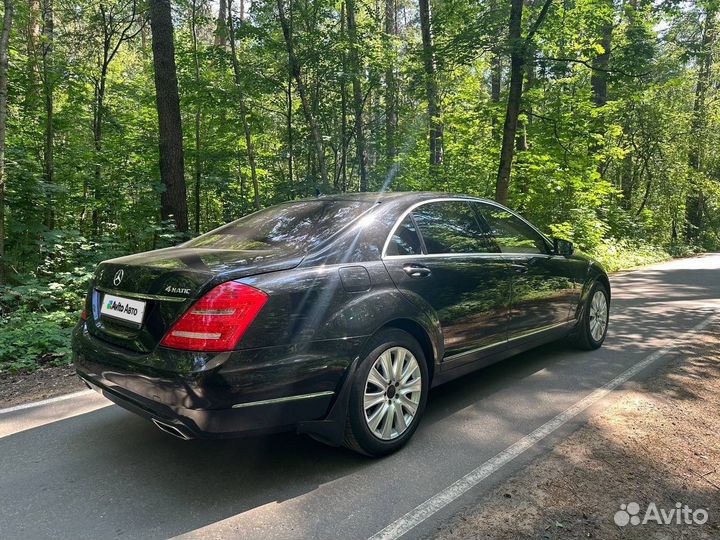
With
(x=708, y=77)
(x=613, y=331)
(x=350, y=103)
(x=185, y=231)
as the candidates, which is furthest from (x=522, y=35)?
(x=708, y=77)

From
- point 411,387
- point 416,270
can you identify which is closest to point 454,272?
point 416,270

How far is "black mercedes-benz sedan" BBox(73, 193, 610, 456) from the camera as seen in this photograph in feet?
8.11

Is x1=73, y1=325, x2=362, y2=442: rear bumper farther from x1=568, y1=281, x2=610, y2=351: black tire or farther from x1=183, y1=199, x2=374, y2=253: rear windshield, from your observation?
x1=568, y1=281, x2=610, y2=351: black tire

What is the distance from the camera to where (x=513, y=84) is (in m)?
10.2

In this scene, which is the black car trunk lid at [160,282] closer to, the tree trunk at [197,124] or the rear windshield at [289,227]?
the rear windshield at [289,227]

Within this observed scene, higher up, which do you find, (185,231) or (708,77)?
(708,77)

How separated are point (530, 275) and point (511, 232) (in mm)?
442

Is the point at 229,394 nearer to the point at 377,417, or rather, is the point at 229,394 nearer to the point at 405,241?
the point at 377,417

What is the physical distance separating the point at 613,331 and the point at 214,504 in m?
5.55

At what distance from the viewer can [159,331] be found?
2.59 m

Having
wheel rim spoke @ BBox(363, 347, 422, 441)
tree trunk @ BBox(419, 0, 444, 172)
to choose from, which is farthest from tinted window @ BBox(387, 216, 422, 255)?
tree trunk @ BBox(419, 0, 444, 172)

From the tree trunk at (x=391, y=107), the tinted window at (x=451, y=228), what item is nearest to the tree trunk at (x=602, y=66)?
the tree trunk at (x=391, y=107)

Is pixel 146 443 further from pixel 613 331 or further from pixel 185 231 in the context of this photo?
pixel 185 231

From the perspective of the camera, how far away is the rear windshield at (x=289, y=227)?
10.1ft
